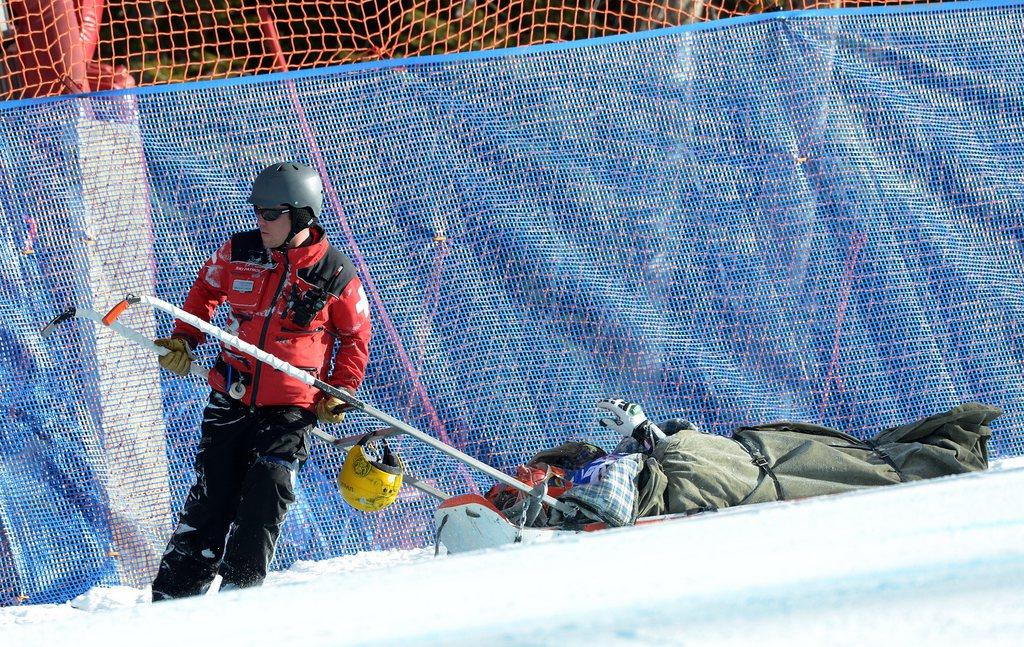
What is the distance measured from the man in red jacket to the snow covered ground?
242cm

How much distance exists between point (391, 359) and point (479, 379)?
458mm

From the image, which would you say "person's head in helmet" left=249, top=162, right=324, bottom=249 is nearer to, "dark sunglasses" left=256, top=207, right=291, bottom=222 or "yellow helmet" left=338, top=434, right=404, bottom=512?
"dark sunglasses" left=256, top=207, right=291, bottom=222

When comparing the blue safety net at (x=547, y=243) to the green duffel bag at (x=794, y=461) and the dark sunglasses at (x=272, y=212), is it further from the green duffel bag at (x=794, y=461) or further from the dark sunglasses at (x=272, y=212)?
the dark sunglasses at (x=272, y=212)

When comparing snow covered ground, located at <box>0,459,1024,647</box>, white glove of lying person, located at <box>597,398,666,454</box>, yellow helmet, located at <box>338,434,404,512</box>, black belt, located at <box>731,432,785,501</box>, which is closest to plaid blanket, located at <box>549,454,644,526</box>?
white glove of lying person, located at <box>597,398,666,454</box>

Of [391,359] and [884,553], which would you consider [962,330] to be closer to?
[391,359]

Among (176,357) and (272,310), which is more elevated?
(272,310)

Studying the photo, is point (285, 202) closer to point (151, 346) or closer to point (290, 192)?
point (290, 192)

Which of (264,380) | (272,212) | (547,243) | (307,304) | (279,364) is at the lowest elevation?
(547,243)

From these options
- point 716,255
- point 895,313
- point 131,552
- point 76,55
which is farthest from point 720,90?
point 131,552

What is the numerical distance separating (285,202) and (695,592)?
2803mm

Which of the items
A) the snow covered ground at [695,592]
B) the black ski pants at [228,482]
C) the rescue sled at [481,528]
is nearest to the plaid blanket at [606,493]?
the rescue sled at [481,528]

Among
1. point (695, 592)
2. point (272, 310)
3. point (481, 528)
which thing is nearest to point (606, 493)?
point (481, 528)

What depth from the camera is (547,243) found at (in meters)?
5.89

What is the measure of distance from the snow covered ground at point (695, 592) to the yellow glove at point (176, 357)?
2.53m
